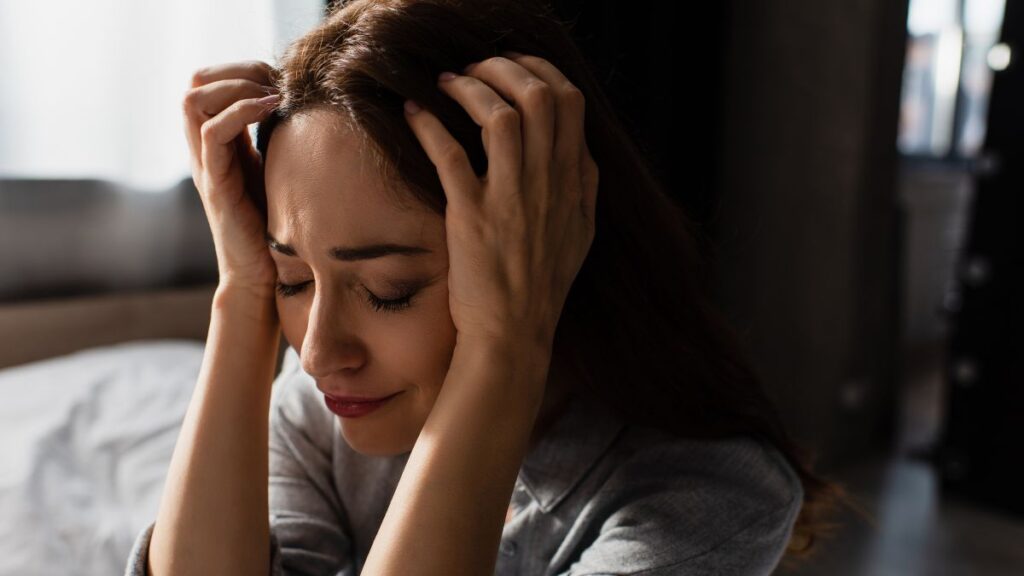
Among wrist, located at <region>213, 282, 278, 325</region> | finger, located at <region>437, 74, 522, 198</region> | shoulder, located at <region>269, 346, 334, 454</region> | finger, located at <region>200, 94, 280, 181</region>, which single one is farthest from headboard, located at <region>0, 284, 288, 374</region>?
finger, located at <region>437, 74, 522, 198</region>

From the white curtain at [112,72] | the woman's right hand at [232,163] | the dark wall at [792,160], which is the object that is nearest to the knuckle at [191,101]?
the woman's right hand at [232,163]

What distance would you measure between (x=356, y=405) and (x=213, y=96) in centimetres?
33

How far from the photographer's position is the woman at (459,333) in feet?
2.22

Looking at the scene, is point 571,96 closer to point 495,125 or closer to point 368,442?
point 495,125

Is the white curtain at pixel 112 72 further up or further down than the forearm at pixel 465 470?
Answer: further up

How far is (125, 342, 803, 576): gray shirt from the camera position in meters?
0.75

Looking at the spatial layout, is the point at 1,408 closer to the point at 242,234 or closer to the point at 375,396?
the point at 242,234

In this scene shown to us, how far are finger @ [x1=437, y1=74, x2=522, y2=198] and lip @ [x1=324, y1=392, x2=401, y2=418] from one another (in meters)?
0.23

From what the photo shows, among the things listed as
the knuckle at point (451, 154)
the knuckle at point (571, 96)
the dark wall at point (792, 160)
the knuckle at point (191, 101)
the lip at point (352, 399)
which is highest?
the knuckle at point (571, 96)

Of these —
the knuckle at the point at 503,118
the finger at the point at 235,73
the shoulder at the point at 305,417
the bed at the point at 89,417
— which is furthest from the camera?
the bed at the point at 89,417

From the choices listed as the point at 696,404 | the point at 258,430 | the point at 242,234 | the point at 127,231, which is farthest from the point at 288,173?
the point at 127,231

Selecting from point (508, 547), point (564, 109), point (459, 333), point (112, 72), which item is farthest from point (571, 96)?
point (112, 72)

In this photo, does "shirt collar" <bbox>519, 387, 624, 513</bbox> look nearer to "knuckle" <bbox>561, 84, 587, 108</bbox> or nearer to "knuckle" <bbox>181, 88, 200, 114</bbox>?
"knuckle" <bbox>561, 84, 587, 108</bbox>

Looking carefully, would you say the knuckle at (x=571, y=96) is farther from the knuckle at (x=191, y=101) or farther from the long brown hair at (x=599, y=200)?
the knuckle at (x=191, y=101)
